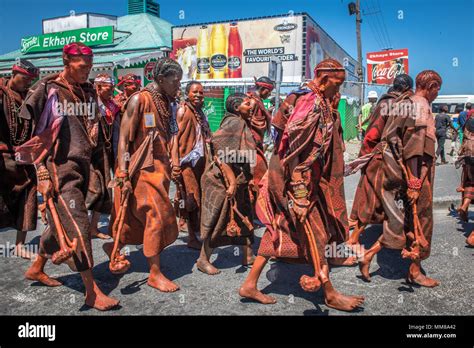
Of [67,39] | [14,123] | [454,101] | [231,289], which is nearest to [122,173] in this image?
[231,289]

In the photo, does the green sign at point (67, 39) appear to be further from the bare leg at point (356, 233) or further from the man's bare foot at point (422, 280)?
the man's bare foot at point (422, 280)

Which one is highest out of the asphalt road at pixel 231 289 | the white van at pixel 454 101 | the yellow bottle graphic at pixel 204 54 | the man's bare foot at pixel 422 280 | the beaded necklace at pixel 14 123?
the yellow bottle graphic at pixel 204 54

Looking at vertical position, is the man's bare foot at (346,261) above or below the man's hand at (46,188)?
below

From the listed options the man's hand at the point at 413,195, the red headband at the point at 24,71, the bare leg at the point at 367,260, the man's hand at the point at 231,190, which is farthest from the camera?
the red headband at the point at 24,71

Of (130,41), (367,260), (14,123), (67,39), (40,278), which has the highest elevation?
(67,39)

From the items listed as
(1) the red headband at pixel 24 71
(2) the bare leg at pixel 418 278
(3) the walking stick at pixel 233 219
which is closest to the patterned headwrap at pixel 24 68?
(1) the red headband at pixel 24 71

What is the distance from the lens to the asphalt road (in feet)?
11.4

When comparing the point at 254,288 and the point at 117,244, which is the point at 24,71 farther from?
the point at 254,288

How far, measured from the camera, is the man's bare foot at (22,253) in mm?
4770

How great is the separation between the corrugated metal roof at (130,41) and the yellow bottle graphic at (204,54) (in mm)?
1995

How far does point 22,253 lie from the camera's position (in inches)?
189

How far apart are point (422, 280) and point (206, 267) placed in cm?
214

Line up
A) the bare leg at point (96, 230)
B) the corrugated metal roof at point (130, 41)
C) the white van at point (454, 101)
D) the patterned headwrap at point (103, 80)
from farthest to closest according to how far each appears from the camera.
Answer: the white van at point (454, 101)
the corrugated metal roof at point (130, 41)
the patterned headwrap at point (103, 80)
the bare leg at point (96, 230)

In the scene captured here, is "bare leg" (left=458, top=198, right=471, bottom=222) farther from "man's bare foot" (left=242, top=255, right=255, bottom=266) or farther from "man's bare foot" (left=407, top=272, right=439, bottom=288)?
"man's bare foot" (left=242, top=255, right=255, bottom=266)
